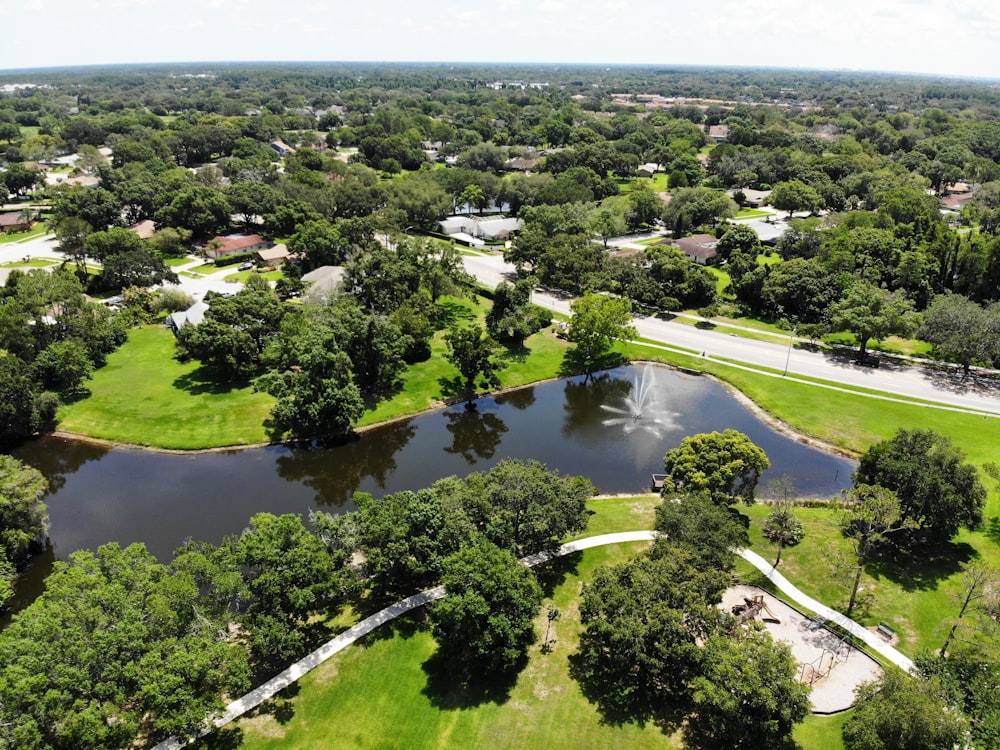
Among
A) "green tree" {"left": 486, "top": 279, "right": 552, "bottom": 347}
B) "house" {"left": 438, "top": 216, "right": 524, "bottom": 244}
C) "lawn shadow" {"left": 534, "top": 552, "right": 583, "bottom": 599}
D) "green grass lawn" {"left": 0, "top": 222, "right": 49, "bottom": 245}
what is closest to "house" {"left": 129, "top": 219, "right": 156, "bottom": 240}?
"green grass lawn" {"left": 0, "top": 222, "right": 49, "bottom": 245}

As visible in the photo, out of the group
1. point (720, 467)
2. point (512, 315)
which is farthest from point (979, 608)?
point (512, 315)

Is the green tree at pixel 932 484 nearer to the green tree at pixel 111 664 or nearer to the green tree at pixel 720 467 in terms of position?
the green tree at pixel 720 467

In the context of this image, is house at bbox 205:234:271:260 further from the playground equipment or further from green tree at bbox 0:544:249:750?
the playground equipment

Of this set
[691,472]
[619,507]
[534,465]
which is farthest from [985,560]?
[534,465]

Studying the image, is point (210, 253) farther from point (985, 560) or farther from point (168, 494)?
point (985, 560)

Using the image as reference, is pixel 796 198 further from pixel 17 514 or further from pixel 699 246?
pixel 17 514

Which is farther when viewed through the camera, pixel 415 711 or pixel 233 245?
pixel 233 245

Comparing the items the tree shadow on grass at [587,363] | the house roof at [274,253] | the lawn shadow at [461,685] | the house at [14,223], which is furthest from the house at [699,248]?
the house at [14,223]
